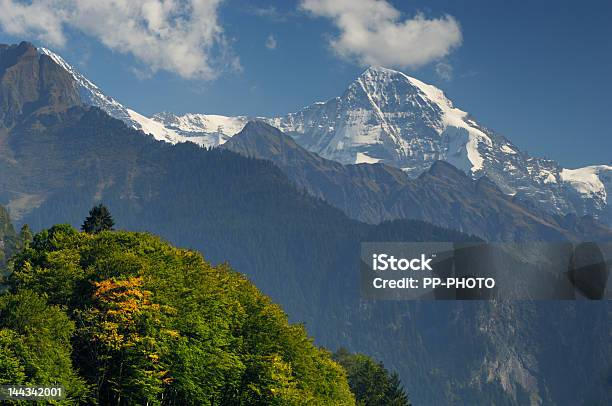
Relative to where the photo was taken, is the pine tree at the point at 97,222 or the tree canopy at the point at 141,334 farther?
the pine tree at the point at 97,222

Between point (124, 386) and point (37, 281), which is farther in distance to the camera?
point (37, 281)

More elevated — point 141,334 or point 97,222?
point 97,222

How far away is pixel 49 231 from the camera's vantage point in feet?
472

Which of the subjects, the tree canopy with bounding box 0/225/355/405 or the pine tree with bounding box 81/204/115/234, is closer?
the tree canopy with bounding box 0/225/355/405

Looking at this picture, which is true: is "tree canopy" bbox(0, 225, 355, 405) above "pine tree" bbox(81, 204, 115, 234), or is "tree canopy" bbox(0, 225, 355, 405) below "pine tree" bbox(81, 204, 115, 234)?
below

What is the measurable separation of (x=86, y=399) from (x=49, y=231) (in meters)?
50.0

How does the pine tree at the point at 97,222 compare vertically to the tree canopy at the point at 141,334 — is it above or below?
above

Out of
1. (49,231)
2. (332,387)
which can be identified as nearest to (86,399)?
(332,387)

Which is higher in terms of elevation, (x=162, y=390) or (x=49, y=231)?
(x=49, y=231)

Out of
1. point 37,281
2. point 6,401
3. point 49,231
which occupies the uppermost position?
point 49,231

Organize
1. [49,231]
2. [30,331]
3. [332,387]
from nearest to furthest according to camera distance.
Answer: [30,331]
[332,387]
[49,231]

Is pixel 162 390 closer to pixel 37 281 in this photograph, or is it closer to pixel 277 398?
pixel 277 398

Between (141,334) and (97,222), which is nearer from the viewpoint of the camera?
(141,334)

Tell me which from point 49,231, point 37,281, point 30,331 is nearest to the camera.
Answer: point 30,331
